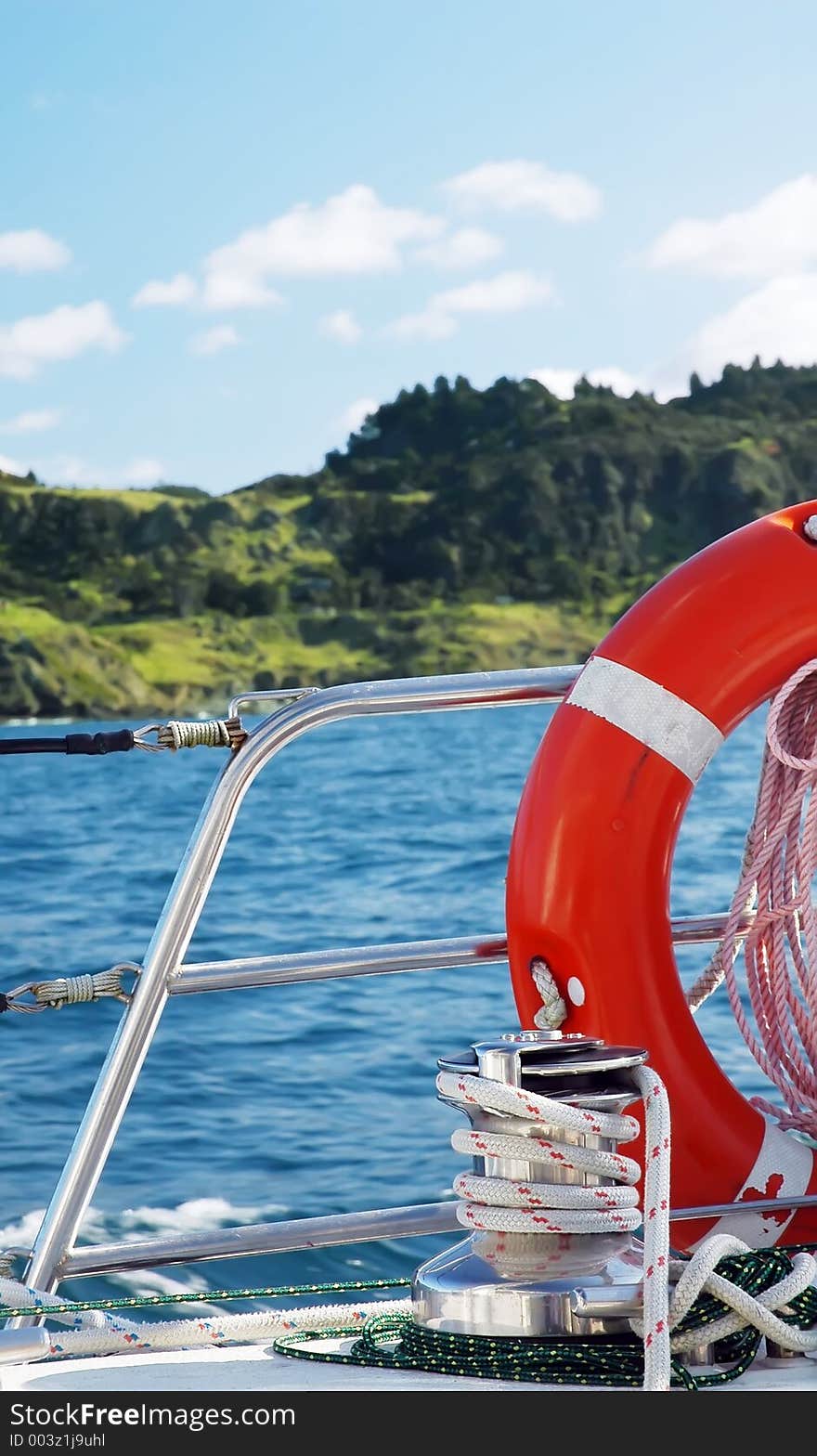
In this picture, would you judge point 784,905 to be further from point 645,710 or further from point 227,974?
point 227,974

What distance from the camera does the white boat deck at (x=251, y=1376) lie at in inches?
37.6

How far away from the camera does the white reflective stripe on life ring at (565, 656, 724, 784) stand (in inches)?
57.9

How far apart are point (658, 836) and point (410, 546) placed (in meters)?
55.7

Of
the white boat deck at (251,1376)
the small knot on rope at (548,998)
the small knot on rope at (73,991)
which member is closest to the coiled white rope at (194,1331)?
the white boat deck at (251,1376)

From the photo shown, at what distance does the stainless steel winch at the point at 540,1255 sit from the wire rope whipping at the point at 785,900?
514 millimetres

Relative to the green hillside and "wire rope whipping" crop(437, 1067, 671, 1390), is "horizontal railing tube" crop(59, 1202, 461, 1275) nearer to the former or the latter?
"wire rope whipping" crop(437, 1067, 671, 1390)

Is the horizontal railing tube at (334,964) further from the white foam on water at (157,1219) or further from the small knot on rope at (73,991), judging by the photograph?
the white foam on water at (157,1219)

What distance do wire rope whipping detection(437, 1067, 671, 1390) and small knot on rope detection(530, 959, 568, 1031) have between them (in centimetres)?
41

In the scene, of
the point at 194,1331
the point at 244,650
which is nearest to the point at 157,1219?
the point at 194,1331

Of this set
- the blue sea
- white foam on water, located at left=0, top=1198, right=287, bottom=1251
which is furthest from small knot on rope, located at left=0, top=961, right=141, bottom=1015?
white foam on water, located at left=0, top=1198, right=287, bottom=1251

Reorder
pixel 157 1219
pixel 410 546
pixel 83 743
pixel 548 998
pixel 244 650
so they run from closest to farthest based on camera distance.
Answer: pixel 83 743, pixel 548 998, pixel 157 1219, pixel 244 650, pixel 410 546

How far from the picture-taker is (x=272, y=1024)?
226 inches

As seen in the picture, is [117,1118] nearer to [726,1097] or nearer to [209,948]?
[726,1097]
